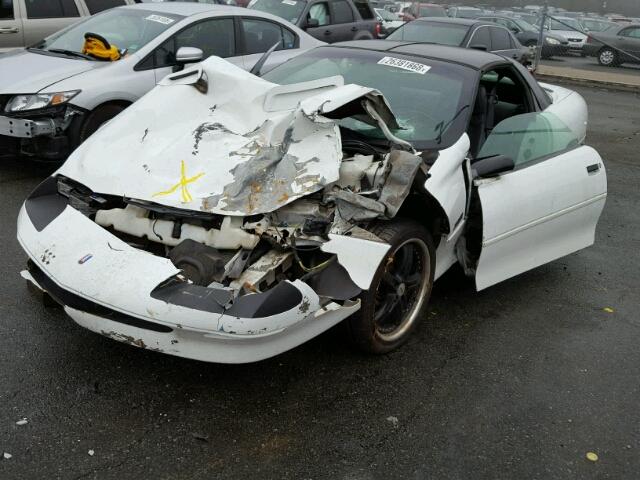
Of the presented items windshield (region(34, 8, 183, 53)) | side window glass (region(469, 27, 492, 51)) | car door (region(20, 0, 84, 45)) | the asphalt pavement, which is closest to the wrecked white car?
the asphalt pavement

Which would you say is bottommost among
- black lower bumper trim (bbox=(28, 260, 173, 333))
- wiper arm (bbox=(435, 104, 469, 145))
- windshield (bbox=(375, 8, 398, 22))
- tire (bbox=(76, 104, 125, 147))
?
windshield (bbox=(375, 8, 398, 22))

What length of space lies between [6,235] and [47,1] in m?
5.75

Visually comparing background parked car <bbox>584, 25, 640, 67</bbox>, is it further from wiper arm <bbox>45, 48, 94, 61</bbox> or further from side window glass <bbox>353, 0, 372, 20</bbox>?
wiper arm <bbox>45, 48, 94, 61</bbox>

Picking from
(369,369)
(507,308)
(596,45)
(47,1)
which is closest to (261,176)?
(369,369)

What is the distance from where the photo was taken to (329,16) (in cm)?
1243

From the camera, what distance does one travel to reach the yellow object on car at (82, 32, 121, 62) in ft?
21.7

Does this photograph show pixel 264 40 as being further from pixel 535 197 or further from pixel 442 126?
pixel 535 197

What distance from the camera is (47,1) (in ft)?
31.3

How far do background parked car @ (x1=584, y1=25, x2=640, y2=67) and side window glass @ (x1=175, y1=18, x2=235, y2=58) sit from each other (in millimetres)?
16053

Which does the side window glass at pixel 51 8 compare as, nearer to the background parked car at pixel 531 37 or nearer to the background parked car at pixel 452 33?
the background parked car at pixel 452 33

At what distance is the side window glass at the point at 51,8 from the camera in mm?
9477

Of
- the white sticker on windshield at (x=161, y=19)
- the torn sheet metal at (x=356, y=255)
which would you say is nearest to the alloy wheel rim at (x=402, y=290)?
the torn sheet metal at (x=356, y=255)

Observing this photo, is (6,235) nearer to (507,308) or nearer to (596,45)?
(507,308)

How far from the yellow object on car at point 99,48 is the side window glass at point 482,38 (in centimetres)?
695
